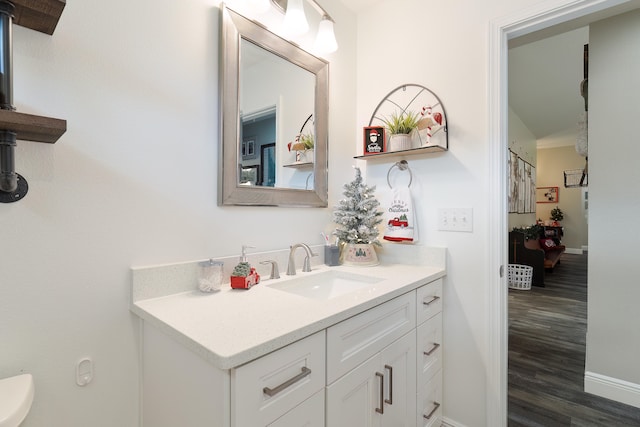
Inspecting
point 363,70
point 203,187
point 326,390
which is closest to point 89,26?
point 203,187

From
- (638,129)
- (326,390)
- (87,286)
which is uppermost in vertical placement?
(638,129)

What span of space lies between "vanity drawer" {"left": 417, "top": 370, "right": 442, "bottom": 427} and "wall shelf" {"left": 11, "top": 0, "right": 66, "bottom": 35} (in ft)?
6.07

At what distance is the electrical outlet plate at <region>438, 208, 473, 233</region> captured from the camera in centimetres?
159

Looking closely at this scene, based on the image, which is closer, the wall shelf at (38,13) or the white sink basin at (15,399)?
the white sink basin at (15,399)

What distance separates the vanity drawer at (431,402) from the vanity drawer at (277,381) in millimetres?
790

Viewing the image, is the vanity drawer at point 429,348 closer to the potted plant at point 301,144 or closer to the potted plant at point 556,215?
the potted plant at point 301,144

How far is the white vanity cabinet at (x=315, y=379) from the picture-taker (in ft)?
2.42

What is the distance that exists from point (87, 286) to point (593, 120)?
2841mm

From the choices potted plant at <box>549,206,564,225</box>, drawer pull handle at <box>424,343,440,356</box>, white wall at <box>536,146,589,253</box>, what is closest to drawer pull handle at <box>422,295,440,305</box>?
drawer pull handle at <box>424,343,440,356</box>

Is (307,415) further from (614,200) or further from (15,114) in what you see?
(614,200)

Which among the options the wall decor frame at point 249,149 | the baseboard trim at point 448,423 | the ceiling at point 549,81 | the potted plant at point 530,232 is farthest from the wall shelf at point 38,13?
the potted plant at point 530,232

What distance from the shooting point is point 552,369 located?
2.26m

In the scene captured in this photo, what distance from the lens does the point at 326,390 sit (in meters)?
→ 0.92

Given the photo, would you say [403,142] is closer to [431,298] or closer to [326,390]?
[431,298]
